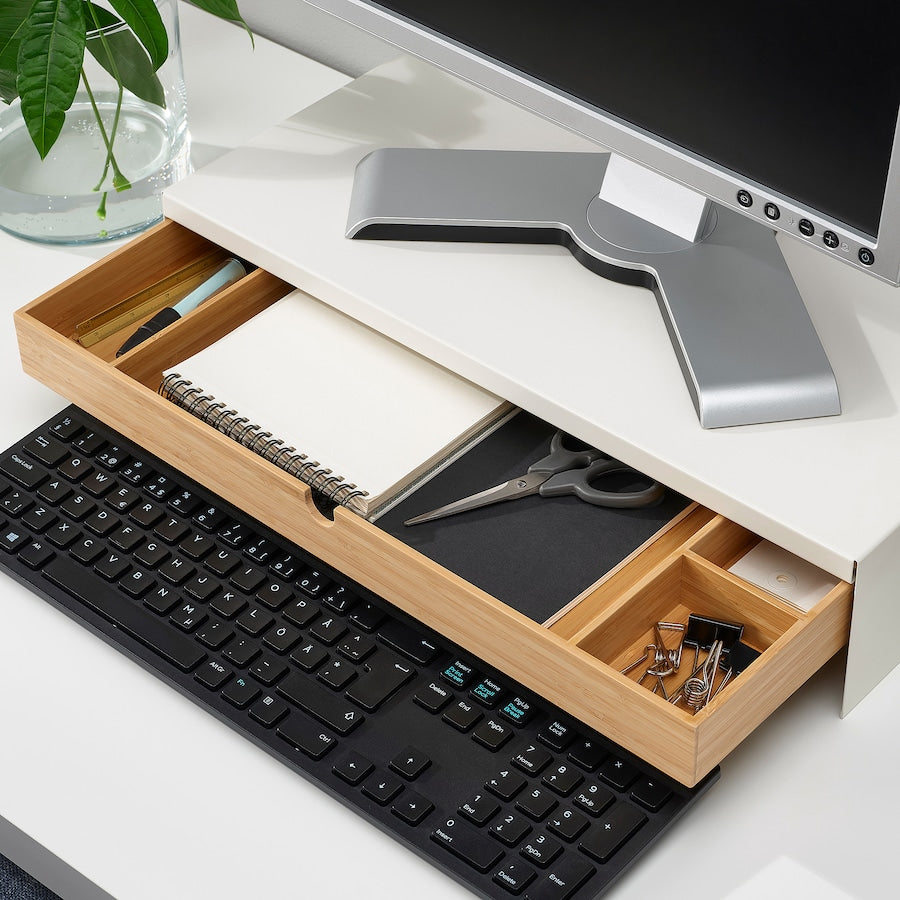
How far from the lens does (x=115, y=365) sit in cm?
92

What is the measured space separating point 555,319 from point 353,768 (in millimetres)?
299

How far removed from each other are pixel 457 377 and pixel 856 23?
33cm

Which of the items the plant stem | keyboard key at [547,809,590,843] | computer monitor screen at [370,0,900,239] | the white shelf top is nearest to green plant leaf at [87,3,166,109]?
the plant stem

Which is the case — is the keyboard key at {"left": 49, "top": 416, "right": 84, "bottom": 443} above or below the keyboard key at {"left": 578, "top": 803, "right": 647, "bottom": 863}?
above

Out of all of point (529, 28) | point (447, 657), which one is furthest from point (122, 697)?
point (529, 28)

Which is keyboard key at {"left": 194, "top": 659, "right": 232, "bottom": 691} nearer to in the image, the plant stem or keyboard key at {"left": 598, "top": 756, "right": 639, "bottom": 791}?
keyboard key at {"left": 598, "top": 756, "right": 639, "bottom": 791}

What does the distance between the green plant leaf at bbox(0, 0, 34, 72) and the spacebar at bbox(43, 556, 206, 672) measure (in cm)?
36

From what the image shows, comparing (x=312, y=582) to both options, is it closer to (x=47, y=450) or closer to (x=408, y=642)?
(x=408, y=642)

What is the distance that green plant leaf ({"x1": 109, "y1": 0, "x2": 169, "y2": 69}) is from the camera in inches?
38.3

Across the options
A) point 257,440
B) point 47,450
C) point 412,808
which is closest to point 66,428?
point 47,450

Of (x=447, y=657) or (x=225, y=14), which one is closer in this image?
(x=447, y=657)

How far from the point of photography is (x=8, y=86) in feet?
3.41

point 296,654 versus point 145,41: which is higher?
point 145,41

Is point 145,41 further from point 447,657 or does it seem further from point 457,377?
point 447,657
